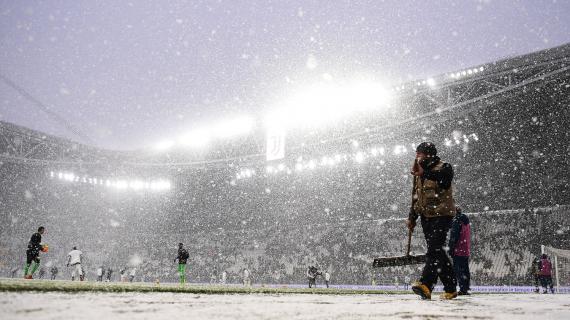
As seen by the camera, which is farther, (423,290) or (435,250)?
(435,250)

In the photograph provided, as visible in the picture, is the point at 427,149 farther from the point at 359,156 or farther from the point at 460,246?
the point at 359,156

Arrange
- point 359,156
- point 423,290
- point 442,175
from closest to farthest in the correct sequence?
point 423,290 < point 442,175 < point 359,156

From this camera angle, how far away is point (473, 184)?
920 inches

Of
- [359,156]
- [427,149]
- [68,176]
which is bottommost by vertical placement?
[427,149]

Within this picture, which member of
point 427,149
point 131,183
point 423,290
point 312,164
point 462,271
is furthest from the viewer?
point 131,183

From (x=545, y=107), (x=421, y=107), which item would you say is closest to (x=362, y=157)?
(x=421, y=107)

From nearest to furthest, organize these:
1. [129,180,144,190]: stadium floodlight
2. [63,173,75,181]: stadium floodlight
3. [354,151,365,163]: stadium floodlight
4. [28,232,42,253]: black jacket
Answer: [28,232,42,253]: black jacket < [354,151,365,163]: stadium floodlight < [63,173,75,181]: stadium floodlight < [129,180,144,190]: stadium floodlight

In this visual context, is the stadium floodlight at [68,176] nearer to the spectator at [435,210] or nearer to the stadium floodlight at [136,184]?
the stadium floodlight at [136,184]

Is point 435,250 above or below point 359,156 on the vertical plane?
below

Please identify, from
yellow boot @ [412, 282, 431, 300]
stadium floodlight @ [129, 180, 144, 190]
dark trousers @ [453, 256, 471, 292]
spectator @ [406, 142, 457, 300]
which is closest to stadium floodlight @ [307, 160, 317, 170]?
stadium floodlight @ [129, 180, 144, 190]

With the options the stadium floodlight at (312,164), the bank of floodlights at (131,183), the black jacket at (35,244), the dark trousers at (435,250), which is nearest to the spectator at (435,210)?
the dark trousers at (435,250)

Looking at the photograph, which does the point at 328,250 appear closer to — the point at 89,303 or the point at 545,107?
the point at 545,107

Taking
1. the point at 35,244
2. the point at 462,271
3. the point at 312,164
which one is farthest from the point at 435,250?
the point at 312,164

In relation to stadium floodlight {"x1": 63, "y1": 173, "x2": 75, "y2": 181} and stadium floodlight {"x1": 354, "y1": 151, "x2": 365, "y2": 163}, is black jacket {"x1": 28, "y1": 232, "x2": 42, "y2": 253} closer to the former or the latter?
stadium floodlight {"x1": 354, "y1": 151, "x2": 365, "y2": 163}
